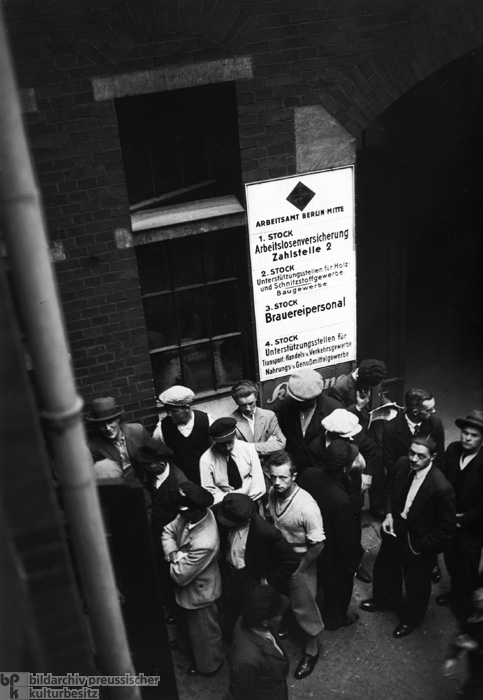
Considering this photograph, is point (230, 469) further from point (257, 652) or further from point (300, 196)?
point (300, 196)

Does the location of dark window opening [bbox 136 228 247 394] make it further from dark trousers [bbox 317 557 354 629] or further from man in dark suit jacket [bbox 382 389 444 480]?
dark trousers [bbox 317 557 354 629]

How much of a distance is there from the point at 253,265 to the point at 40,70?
238cm

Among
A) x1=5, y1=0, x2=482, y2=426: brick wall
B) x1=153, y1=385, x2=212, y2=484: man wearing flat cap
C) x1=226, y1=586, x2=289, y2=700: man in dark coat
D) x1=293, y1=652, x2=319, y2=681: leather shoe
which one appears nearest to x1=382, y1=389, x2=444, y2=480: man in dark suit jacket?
x1=153, y1=385, x2=212, y2=484: man wearing flat cap

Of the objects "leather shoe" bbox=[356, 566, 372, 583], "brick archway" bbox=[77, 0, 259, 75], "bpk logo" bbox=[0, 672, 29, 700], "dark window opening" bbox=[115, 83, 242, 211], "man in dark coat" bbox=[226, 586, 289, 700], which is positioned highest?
"brick archway" bbox=[77, 0, 259, 75]

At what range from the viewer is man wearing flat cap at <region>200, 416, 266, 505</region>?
16.6 ft

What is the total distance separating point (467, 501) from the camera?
4.90 meters

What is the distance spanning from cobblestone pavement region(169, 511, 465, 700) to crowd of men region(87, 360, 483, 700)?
0.29 ft

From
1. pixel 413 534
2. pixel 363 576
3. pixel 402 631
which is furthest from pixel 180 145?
pixel 402 631

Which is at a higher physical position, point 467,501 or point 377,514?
point 467,501

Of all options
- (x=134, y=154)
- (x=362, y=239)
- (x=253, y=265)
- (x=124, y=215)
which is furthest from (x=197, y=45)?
(x=362, y=239)

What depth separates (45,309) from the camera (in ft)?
6.04

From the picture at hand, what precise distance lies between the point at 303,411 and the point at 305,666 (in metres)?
1.94

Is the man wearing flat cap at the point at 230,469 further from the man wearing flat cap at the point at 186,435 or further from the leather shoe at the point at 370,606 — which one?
the leather shoe at the point at 370,606

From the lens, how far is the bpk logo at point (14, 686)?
9.03 feet
